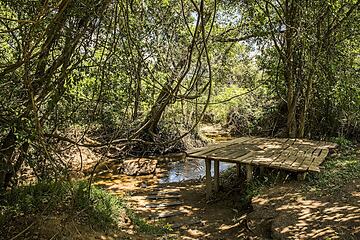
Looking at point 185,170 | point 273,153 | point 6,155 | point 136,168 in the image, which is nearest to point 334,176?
point 273,153

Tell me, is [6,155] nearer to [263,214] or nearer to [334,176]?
[263,214]

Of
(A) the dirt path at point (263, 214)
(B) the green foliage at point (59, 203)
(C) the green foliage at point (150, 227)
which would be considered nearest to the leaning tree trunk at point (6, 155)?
(B) the green foliage at point (59, 203)

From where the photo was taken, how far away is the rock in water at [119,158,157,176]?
10.6 meters

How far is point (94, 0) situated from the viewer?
3258 mm

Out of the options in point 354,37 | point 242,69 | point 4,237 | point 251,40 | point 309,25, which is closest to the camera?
point 4,237

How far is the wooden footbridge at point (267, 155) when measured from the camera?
6043mm

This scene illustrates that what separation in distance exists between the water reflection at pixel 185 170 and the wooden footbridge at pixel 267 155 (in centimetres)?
234

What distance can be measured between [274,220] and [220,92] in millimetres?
10711

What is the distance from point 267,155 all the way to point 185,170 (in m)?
4.72

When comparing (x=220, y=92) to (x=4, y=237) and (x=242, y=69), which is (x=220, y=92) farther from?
(x=4, y=237)

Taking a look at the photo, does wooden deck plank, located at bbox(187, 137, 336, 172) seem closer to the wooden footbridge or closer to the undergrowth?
the wooden footbridge

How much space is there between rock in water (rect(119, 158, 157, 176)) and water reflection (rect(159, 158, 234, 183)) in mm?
589

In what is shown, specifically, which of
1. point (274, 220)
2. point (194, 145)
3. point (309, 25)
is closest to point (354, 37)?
point (309, 25)

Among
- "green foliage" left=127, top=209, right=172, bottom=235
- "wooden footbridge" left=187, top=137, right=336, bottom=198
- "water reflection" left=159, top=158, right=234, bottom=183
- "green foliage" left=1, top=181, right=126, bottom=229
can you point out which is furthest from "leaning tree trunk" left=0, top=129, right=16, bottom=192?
"water reflection" left=159, top=158, right=234, bottom=183
